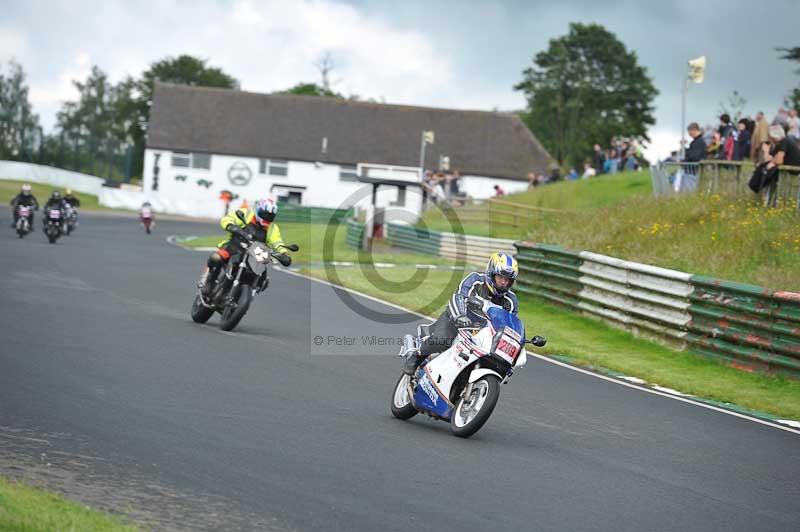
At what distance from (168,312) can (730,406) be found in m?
8.91

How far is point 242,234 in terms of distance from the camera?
16609 millimetres

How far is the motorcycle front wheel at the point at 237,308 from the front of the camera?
16406mm

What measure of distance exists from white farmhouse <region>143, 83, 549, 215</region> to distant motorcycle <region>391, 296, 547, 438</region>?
7291cm

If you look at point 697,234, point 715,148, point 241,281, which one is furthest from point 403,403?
point 715,148

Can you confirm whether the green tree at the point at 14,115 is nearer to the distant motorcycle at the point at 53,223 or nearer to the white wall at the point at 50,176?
the white wall at the point at 50,176

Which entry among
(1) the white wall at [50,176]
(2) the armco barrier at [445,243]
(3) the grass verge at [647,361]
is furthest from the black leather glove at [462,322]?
(1) the white wall at [50,176]

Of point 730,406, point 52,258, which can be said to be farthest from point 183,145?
point 730,406

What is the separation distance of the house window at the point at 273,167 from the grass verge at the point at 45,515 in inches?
3130

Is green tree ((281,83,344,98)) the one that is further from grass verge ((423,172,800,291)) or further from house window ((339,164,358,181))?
grass verge ((423,172,800,291))

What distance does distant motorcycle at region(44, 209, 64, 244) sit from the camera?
37.0 m

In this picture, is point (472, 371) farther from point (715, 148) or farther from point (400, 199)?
point (400, 199)

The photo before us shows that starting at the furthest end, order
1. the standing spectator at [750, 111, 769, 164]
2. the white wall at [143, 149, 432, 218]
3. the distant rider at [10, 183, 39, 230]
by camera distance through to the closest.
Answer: the white wall at [143, 149, 432, 218] → the distant rider at [10, 183, 39, 230] → the standing spectator at [750, 111, 769, 164]

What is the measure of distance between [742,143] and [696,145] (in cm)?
189

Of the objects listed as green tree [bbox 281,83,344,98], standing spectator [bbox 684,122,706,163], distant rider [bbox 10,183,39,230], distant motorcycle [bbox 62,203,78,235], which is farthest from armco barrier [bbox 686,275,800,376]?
green tree [bbox 281,83,344,98]
